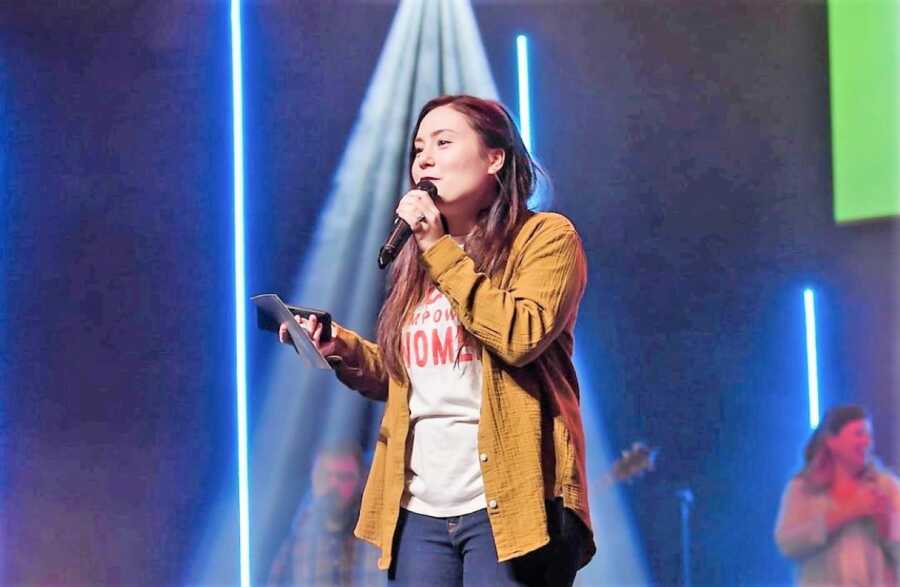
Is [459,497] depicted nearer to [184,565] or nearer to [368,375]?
[368,375]

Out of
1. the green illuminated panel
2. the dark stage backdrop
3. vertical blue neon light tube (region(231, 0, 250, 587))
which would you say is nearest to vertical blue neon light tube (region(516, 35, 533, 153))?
the dark stage backdrop

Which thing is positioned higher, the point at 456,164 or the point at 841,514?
the point at 456,164

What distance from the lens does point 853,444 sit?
2.88m

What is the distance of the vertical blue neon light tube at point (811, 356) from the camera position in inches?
114

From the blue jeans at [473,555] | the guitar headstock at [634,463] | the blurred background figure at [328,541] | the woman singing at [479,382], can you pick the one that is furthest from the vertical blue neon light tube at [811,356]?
the blue jeans at [473,555]

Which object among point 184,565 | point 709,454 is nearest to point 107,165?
point 184,565

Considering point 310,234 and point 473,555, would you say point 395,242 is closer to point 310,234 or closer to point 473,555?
point 473,555

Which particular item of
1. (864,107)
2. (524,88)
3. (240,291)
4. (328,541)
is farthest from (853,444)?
(240,291)

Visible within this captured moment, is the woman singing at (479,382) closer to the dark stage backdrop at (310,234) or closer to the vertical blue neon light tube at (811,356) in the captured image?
the dark stage backdrop at (310,234)

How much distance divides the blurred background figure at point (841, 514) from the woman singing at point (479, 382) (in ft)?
5.41

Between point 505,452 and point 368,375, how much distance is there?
354 mm

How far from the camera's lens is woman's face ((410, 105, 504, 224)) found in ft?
4.82

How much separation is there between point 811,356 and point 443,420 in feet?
5.94

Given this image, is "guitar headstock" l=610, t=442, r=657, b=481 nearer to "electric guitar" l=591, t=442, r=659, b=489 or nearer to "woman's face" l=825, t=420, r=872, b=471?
"electric guitar" l=591, t=442, r=659, b=489
